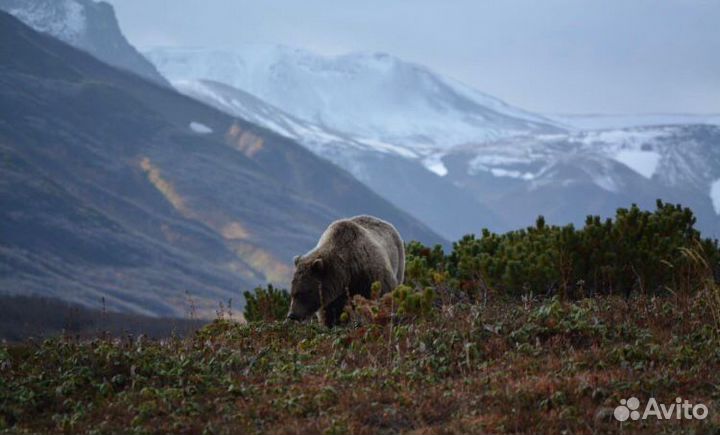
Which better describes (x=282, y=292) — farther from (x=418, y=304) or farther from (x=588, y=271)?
(x=418, y=304)

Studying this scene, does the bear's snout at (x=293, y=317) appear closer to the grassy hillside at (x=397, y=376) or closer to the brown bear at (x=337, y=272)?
the brown bear at (x=337, y=272)

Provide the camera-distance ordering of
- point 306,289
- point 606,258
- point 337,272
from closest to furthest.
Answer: point 306,289
point 337,272
point 606,258

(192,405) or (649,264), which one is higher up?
(649,264)

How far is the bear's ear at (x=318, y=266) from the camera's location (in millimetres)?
15977

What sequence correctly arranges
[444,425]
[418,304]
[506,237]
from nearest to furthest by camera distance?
[444,425] → [418,304] → [506,237]

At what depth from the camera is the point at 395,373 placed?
11.2m

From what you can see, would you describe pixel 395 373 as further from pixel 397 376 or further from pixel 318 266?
pixel 318 266

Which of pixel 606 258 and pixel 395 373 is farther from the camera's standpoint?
pixel 606 258

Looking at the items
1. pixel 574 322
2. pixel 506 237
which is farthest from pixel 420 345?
pixel 506 237

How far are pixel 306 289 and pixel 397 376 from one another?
528cm

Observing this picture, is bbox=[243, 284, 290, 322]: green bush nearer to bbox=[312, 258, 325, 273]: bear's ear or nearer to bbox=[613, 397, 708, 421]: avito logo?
bbox=[312, 258, 325, 273]: bear's ear

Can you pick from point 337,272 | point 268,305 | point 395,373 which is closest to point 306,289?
point 337,272

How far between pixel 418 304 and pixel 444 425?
4464mm

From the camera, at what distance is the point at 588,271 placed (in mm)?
20000
